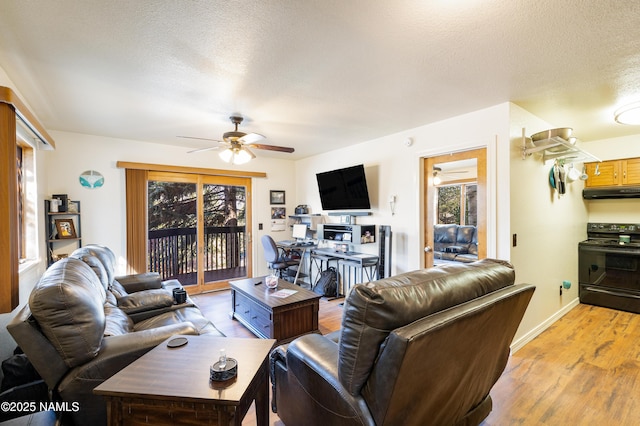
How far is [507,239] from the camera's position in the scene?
2.75m

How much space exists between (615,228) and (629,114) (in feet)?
7.58

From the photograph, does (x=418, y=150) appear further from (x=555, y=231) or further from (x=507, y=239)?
(x=555, y=231)

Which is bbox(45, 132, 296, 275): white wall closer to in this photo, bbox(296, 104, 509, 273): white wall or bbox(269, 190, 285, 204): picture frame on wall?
bbox(269, 190, 285, 204): picture frame on wall

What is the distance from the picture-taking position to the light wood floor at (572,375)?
6.41ft

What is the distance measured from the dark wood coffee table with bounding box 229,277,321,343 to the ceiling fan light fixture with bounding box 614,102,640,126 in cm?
358

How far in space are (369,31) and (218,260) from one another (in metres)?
4.55

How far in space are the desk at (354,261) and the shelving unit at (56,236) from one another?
3322mm

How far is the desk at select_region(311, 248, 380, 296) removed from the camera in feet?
12.9

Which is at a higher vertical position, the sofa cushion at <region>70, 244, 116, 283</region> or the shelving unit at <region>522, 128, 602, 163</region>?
the shelving unit at <region>522, 128, 602, 163</region>

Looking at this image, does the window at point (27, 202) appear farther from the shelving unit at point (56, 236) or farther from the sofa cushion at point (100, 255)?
the shelving unit at point (56, 236)

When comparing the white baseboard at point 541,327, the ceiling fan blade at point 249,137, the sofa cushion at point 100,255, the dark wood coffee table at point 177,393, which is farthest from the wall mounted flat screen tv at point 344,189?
the dark wood coffee table at point 177,393

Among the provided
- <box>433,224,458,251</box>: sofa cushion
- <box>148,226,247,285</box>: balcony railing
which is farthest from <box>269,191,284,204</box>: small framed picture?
<box>433,224,458,251</box>: sofa cushion

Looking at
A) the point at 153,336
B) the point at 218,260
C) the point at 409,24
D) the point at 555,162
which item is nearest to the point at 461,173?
the point at 555,162

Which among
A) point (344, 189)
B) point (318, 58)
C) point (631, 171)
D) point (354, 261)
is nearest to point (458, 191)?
point (354, 261)
